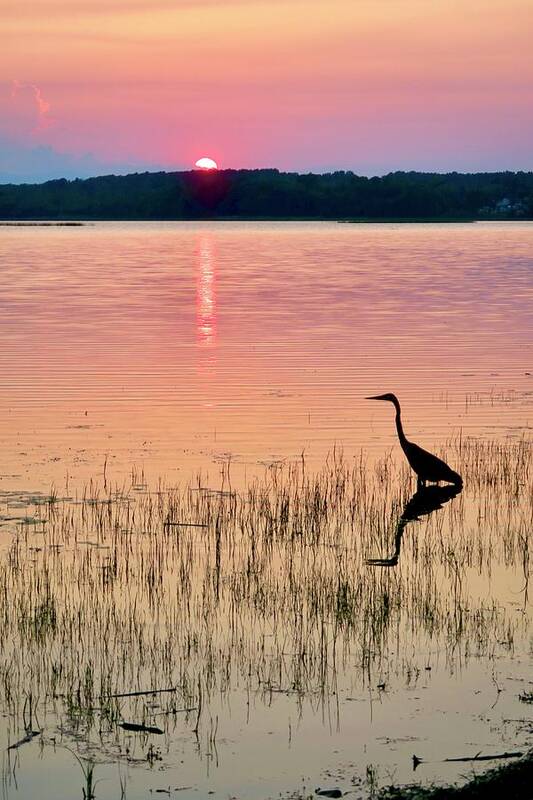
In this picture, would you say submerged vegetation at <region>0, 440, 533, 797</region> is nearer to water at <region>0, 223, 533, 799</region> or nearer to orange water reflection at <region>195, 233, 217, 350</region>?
water at <region>0, 223, 533, 799</region>

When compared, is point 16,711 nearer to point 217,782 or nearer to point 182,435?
point 217,782

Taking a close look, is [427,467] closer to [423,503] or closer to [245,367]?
[423,503]

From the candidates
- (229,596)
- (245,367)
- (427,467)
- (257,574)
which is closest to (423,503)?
(427,467)

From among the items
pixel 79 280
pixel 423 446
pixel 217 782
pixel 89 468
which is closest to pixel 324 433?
pixel 423 446

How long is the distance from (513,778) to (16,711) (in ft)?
11.4

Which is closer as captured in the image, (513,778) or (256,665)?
(513,778)

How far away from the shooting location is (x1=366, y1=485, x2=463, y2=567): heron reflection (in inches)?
566

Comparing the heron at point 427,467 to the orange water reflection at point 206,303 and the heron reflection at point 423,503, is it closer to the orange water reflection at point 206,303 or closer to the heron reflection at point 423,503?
the heron reflection at point 423,503

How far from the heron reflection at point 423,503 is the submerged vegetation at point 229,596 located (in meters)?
0.06

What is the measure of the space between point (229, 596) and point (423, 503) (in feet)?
14.5

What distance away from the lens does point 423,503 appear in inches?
612

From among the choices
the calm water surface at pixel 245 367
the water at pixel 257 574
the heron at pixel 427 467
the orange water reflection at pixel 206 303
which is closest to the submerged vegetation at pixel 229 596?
the water at pixel 257 574

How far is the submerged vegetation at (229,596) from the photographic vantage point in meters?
9.34

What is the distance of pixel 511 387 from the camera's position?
24.7 m
